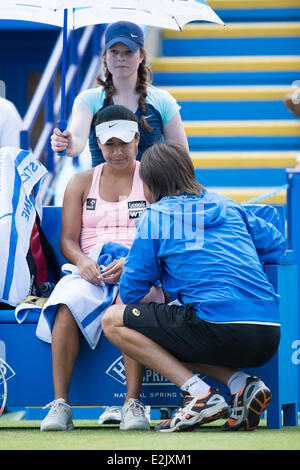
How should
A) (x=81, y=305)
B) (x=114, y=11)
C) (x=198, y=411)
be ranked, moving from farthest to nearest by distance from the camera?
(x=114, y=11) < (x=81, y=305) < (x=198, y=411)

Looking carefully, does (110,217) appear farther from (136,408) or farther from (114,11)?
(114,11)

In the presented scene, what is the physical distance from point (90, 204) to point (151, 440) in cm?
141

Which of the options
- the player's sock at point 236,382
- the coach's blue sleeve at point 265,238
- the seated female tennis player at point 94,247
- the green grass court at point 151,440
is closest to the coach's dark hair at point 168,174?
the coach's blue sleeve at point 265,238

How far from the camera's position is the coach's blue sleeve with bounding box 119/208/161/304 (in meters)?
3.82

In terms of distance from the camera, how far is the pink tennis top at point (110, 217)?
14.6ft

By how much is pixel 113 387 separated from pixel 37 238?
0.90m

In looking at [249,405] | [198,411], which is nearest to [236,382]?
[249,405]

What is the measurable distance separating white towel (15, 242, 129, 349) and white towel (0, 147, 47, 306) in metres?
0.19

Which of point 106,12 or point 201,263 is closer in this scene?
point 201,263

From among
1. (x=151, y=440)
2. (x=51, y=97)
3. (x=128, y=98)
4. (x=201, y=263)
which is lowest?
(x=151, y=440)

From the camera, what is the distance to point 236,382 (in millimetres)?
3875

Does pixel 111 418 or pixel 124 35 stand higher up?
pixel 124 35

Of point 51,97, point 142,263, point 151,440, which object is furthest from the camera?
point 51,97
